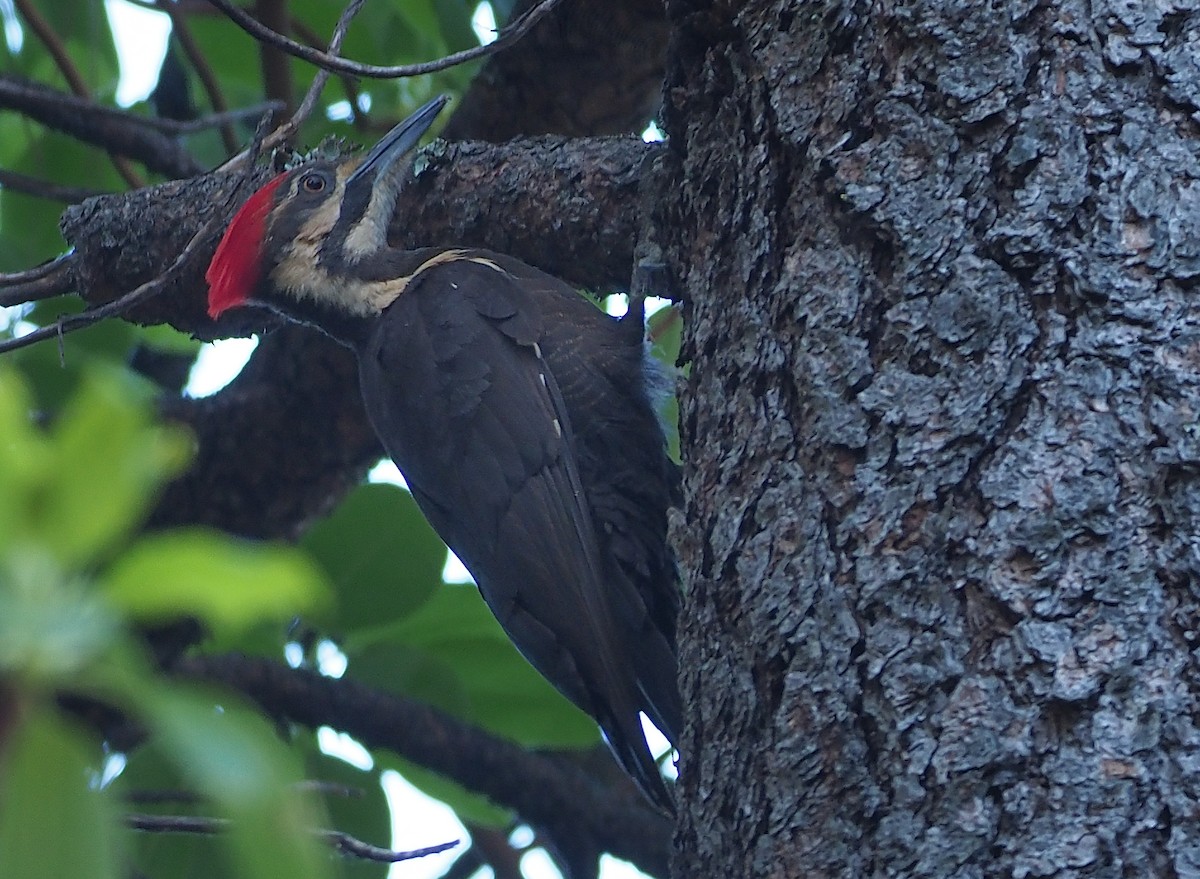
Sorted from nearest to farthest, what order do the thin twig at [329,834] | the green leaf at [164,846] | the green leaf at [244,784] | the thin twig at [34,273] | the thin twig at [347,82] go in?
the green leaf at [244,784] < the thin twig at [329,834] < the thin twig at [34,273] < the green leaf at [164,846] < the thin twig at [347,82]

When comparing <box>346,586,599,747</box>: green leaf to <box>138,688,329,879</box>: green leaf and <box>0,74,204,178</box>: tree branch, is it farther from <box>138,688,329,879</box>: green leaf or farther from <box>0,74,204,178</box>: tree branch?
<box>138,688,329,879</box>: green leaf

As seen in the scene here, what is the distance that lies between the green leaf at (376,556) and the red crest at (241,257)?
1.91 ft

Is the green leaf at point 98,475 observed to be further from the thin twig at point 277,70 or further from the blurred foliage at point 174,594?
the thin twig at point 277,70

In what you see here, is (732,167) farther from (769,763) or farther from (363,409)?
(363,409)

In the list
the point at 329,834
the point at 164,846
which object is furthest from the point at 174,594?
the point at 164,846

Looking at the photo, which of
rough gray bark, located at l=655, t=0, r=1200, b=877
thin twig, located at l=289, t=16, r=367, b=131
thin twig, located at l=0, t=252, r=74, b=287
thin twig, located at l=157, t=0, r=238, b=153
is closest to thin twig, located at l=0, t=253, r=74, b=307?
thin twig, located at l=0, t=252, r=74, b=287

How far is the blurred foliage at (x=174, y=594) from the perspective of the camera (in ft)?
1.64

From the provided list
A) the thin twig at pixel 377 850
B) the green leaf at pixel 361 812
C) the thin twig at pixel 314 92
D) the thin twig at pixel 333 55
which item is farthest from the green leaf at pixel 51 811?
the green leaf at pixel 361 812

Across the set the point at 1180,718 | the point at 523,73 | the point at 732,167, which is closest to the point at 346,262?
the point at 523,73

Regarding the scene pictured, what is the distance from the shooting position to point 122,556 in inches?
21.6

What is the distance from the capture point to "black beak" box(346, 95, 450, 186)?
3387mm

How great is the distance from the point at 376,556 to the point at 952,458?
182 cm

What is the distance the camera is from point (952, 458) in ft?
5.19

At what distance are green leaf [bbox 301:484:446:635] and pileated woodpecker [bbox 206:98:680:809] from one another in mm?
89
